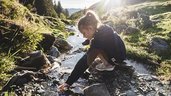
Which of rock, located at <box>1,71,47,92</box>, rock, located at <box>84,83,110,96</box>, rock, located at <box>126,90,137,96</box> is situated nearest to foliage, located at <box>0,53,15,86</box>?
rock, located at <box>1,71,47,92</box>

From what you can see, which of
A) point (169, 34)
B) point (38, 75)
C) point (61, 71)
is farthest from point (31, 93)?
point (169, 34)

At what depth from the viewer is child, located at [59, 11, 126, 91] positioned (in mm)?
7934

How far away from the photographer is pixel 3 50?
946 cm

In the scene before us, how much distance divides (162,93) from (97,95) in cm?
185

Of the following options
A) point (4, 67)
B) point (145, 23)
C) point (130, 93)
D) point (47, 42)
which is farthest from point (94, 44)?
point (145, 23)

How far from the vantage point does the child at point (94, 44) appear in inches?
312

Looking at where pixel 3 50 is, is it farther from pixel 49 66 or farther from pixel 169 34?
pixel 169 34

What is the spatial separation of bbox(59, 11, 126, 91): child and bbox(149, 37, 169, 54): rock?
4.50m

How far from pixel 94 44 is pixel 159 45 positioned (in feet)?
20.0

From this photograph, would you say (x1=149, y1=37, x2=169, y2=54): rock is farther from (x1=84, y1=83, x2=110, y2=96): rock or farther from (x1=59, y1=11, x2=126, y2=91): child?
(x1=84, y1=83, x2=110, y2=96): rock

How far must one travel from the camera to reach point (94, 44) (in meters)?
8.02

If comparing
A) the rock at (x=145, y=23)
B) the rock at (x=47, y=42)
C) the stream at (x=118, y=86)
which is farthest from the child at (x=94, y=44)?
the rock at (x=145, y=23)

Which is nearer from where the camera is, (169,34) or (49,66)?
(49,66)

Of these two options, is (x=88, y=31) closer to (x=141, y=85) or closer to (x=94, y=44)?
(x=94, y=44)
